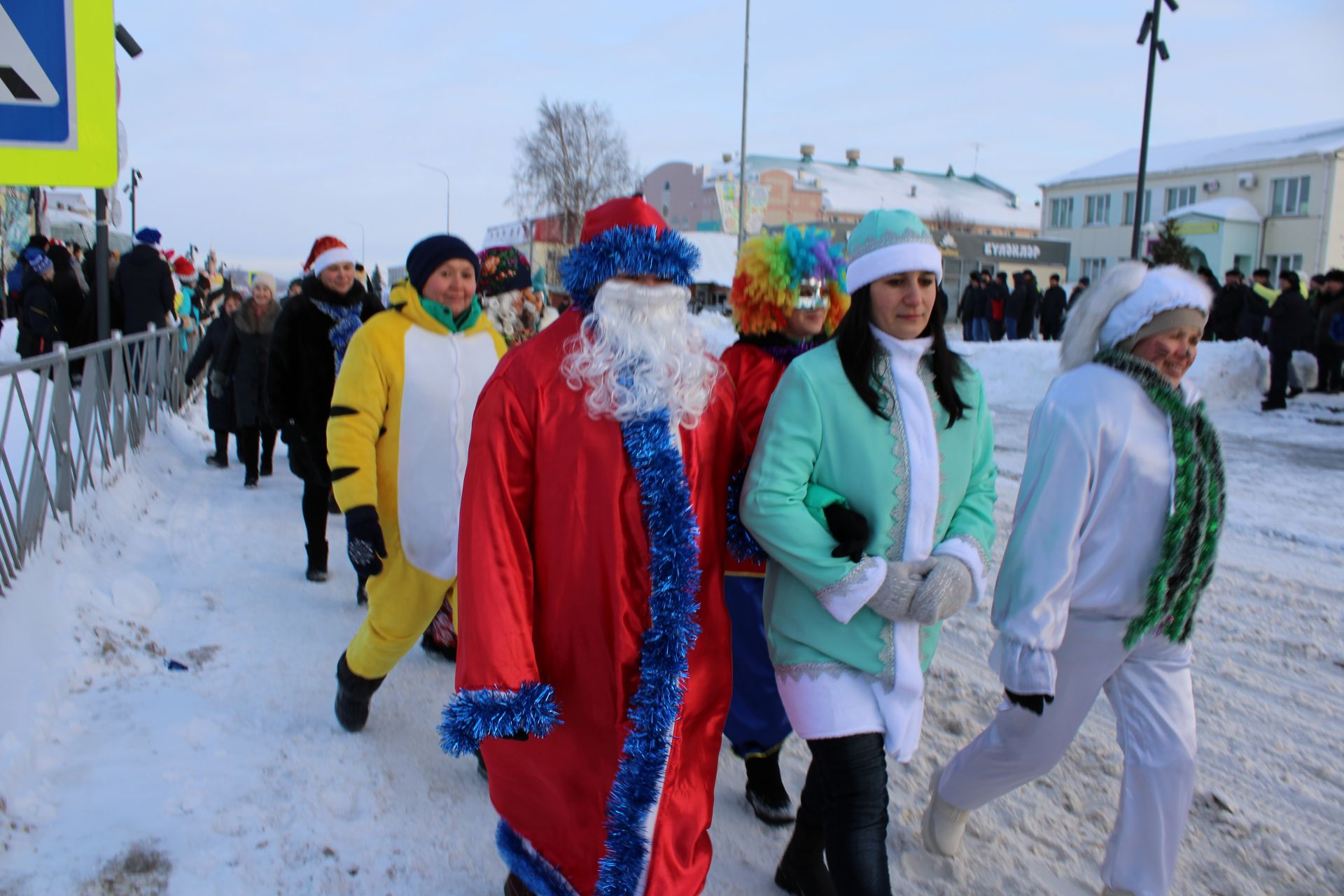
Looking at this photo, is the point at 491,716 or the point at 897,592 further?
the point at 897,592

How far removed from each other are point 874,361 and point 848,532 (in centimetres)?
46

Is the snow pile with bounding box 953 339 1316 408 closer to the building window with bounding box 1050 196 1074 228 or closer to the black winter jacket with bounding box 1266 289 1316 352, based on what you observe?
the black winter jacket with bounding box 1266 289 1316 352

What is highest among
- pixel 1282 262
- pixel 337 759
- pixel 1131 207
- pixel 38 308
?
pixel 1131 207

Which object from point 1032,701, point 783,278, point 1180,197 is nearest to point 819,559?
point 1032,701

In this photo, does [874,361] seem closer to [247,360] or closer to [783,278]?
[783,278]

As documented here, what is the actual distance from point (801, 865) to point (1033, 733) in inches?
29.4

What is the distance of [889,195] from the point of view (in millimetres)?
61875

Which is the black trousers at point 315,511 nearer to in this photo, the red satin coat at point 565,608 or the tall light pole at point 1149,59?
the red satin coat at point 565,608

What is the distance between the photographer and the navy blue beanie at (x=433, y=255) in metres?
3.60

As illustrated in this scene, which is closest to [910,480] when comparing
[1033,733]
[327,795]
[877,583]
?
[877,583]

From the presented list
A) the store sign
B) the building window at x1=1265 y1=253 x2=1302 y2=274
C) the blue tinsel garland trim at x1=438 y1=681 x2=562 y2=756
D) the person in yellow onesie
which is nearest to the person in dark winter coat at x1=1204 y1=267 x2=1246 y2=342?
the person in yellow onesie

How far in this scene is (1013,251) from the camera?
41.7 meters

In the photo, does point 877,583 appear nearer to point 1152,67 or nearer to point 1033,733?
point 1033,733

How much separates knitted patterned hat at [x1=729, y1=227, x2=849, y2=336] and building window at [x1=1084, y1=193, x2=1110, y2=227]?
47.3m
